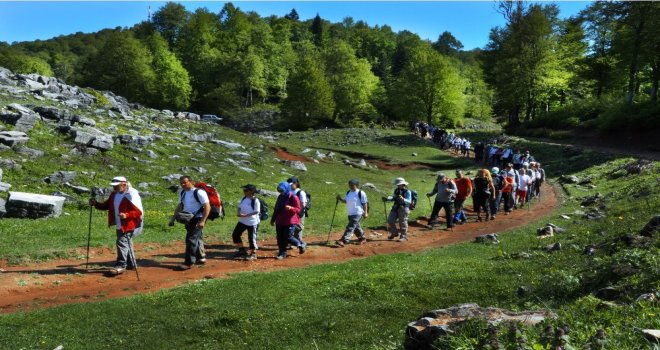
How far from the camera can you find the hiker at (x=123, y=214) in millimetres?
12578

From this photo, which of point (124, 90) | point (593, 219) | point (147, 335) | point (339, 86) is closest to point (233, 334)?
point (147, 335)

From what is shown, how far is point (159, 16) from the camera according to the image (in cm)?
15825

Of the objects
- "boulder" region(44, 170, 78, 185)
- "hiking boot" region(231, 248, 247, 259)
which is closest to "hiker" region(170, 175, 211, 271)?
"hiking boot" region(231, 248, 247, 259)

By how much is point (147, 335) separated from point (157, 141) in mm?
26302

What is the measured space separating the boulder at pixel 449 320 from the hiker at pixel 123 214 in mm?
8781

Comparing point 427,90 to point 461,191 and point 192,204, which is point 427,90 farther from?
point 192,204

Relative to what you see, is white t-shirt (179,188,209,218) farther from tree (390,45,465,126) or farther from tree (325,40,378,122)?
tree (325,40,378,122)

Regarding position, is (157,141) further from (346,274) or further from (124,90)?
(124,90)

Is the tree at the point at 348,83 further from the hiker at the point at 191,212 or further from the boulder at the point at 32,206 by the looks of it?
the hiker at the point at 191,212

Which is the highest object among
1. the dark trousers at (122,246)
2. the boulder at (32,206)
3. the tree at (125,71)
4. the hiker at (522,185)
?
the tree at (125,71)

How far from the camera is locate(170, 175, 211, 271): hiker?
1327cm

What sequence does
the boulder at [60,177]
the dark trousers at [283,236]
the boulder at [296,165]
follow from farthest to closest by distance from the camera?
1. the boulder at [296,165]
2. the boulder at [60,177]
3. the dark trousers at [283,236]

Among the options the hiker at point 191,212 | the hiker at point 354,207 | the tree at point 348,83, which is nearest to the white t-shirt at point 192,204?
the hiker at point 191,212

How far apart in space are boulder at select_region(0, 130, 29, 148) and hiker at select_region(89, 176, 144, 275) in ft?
48.5
